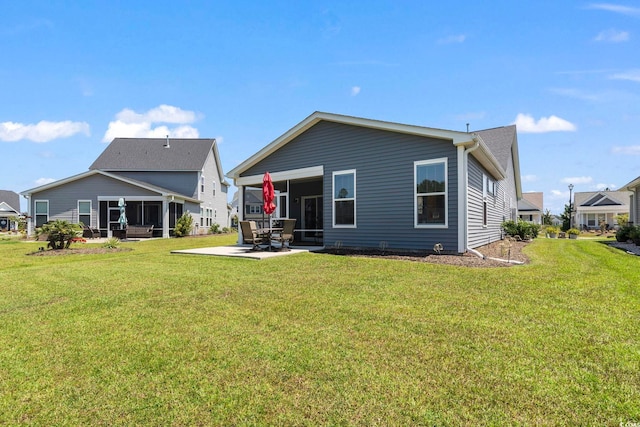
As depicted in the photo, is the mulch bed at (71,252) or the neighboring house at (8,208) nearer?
the mulch bed at (71,252)

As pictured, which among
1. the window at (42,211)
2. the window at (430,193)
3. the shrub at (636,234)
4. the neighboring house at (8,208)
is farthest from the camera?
the neighboring house at (8,208)

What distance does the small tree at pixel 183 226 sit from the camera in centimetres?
2292

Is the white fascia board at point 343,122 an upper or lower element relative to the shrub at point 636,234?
upper

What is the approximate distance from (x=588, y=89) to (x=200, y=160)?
2526 cm

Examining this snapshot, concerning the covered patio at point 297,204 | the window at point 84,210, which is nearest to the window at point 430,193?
the covered patio at point 297,204

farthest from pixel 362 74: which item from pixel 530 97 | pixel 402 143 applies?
pixel 530 97

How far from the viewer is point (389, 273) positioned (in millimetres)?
6691

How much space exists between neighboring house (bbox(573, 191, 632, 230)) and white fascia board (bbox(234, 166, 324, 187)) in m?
40.2

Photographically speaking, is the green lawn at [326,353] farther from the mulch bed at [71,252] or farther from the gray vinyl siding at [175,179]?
the gray vinyl siding at [175,179]

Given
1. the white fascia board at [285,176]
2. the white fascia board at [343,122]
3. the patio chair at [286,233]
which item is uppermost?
the white fascia board at [343,122]

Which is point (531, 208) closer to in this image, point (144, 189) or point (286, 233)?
point (286, 233)

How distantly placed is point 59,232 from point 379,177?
477 inches

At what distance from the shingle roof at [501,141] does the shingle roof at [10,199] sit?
60093 mm

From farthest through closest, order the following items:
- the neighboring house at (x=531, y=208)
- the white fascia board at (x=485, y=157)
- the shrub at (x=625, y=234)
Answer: the neighboring house at (x=531, y=208)
the shrub at (x=625, y=234)
the white fascia board at (x=485, y=157)
